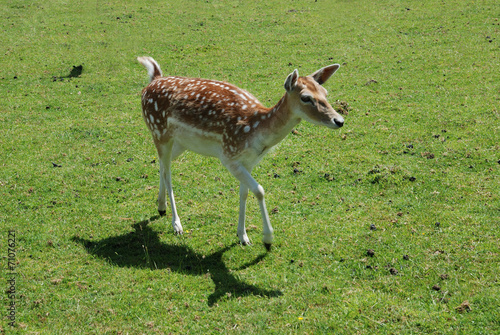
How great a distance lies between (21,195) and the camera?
8.62 m

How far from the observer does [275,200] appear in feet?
27.5

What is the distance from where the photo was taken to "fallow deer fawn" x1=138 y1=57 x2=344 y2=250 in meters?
6.06

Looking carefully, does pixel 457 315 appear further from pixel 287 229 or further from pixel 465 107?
pixel 465 107

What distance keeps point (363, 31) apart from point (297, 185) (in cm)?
1139

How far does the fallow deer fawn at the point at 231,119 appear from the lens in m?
6.06

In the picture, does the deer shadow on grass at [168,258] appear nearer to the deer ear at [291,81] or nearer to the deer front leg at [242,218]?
the deer front leg at [242,218]

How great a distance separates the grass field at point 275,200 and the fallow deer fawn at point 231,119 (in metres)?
0.80

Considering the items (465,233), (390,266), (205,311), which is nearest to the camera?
(205,311)

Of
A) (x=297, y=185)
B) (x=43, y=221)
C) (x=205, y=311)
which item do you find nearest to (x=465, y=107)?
(x=297, y=185)

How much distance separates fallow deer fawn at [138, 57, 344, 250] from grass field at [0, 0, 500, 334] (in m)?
0.80

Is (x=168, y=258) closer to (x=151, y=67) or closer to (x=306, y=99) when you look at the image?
(x=306, y=99)

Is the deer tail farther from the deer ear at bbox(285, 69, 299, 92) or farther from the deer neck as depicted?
the deer ear at bbox(285, 69, 299, 92)

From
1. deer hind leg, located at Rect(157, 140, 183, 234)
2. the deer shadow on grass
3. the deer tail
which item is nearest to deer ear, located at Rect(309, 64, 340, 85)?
deer hind leg, located at Rect(157, 140, 183, 234)

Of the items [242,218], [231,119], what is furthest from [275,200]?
[231,119]
